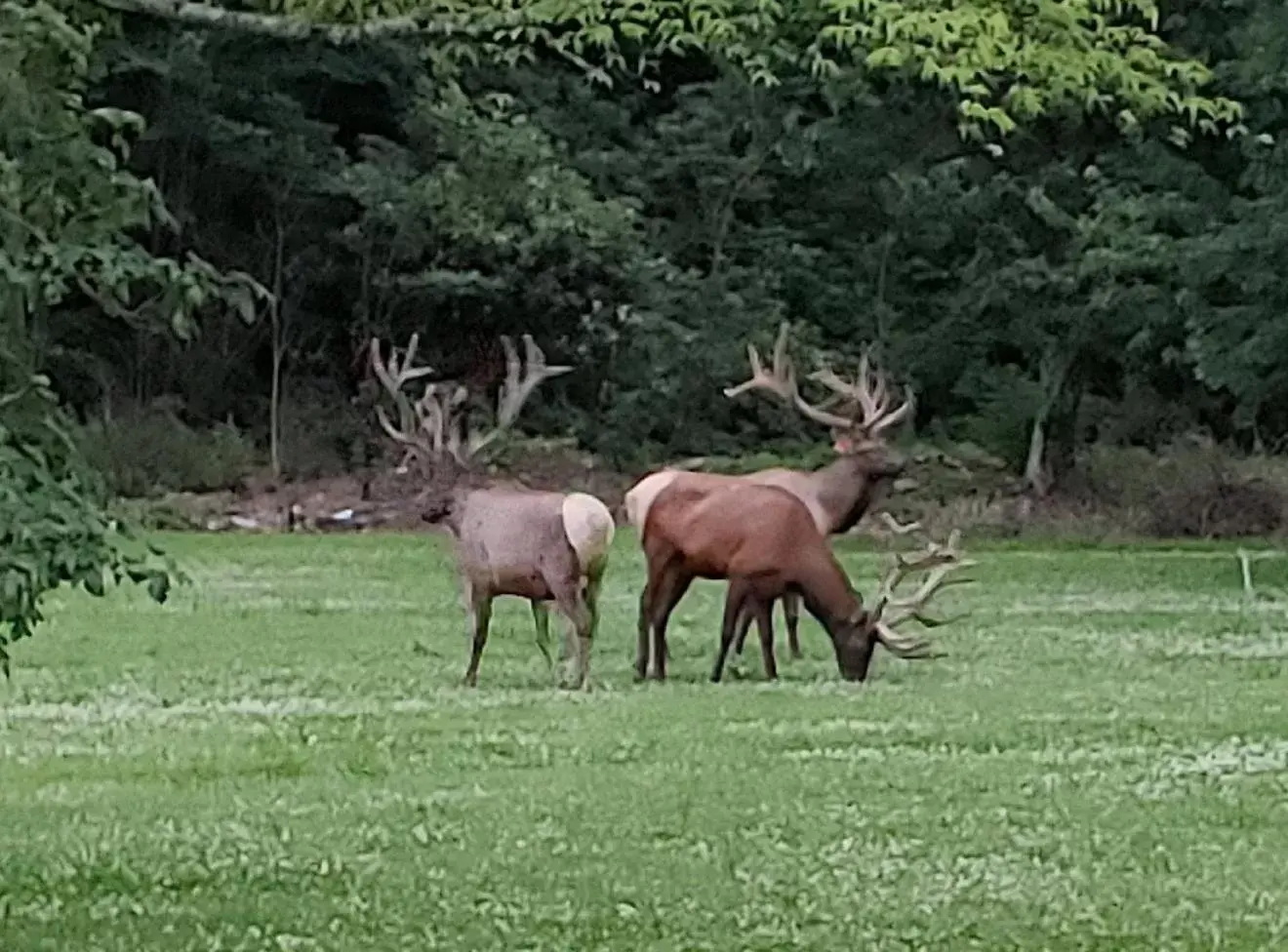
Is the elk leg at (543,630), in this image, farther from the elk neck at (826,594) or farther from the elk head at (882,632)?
the elk head at (882,632)

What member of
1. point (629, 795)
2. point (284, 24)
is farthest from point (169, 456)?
point (284, 24)

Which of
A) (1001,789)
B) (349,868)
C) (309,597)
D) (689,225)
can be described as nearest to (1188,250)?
(309,597)

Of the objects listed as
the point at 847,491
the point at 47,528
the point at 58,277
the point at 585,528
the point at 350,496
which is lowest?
the point at 350,496

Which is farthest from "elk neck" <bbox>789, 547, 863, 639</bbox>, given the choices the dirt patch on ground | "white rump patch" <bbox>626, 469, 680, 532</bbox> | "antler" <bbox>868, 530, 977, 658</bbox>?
the dirt patch on ground

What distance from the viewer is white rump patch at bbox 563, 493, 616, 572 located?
640 inches

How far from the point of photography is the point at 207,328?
37844 millimetres

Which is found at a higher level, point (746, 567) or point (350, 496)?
point (746, 567)

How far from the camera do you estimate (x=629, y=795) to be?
11.5 meters

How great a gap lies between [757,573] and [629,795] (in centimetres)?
563

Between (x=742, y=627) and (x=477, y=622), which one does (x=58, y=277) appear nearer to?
Result: (x=477, y=622)

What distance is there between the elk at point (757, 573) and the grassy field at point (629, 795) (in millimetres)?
257

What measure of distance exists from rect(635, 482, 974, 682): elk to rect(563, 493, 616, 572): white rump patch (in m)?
0.80

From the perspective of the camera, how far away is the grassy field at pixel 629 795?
870 centimetres

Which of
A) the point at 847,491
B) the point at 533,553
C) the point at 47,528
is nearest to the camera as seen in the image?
the point at 47,528
